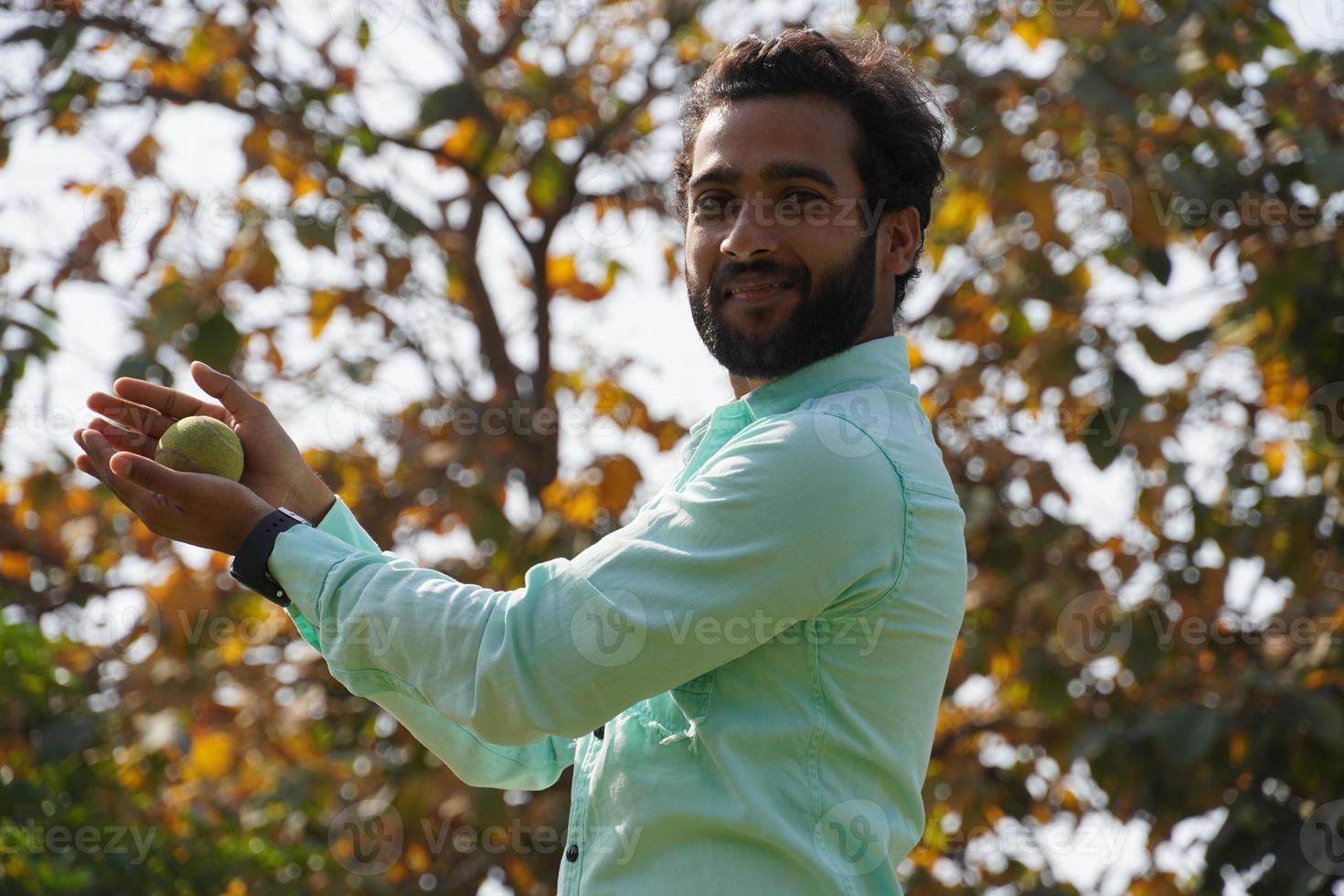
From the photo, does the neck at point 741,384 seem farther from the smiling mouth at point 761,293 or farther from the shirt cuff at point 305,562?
the shirt cuff at point 305,562

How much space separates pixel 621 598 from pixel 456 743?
0.47 metres

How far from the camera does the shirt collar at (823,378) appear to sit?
208 cm

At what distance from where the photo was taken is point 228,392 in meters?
2.00

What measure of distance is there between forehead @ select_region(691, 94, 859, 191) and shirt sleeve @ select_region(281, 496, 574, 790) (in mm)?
618

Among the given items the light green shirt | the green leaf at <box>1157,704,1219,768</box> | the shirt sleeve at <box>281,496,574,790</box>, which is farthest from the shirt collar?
the green leaf at <box>1157,704,1219,768</box>

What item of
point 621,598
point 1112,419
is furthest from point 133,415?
point 1112,419

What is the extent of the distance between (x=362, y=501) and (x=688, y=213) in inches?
135

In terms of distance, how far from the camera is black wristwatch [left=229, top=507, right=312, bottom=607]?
184 centimetres

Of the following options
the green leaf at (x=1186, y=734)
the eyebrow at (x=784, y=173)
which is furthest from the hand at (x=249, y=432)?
the green leaf at (x=1186, y=734)

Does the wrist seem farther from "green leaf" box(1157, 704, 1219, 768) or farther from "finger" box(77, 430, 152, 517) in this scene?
"green leaf" box(1157, 704, 1219, 768)

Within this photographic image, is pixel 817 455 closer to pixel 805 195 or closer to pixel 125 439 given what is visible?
pixel 805 195

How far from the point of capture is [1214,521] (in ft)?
Result: 17.1

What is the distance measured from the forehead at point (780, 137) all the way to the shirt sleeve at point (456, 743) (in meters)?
0.62

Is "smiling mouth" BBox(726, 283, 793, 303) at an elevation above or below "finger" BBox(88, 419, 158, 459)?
below
